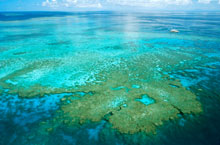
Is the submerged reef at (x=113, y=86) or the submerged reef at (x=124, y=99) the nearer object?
the submerged reef at (x=124, y=99)

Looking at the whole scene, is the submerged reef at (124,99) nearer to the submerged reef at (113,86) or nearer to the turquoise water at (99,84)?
the submerged reef at (113,86)

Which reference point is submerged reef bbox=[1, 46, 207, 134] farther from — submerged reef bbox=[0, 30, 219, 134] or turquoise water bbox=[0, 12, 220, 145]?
turquoise water bbox=[0, 12, 220, 145]

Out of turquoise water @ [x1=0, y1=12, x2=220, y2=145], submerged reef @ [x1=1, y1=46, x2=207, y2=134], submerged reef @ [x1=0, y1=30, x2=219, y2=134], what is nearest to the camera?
turquoise water @ [x1=0, y1=12, x2=220, y2=145]

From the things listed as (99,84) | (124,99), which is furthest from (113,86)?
(124,99)

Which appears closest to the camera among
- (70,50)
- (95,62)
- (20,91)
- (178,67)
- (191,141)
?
(191,141)

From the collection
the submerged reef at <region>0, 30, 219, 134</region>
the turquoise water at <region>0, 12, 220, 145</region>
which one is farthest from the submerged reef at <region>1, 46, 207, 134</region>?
the turquoise water at <region>0, 12, 220, 145</region>

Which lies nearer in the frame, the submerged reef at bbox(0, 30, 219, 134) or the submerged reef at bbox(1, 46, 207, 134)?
the submerged reef at bbox(1, 46, 207, 134)

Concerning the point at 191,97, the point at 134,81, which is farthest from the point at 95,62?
the point at 191,97

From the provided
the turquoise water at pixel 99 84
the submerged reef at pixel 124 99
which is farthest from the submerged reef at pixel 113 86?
the turquoise water at pixel 99 84

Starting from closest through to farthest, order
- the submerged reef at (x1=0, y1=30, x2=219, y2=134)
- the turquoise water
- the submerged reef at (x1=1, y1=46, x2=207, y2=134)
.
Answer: the turquoise water → the submerged reef at (x1=1, y1=46, x2=207, y2=134) → the submerged reef at (x1=0, y1=30, x2=219, y2=134)

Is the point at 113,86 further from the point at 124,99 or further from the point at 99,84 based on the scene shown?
the point at 124,99

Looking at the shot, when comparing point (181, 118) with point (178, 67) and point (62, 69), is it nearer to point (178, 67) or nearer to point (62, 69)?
point (178, 67)
